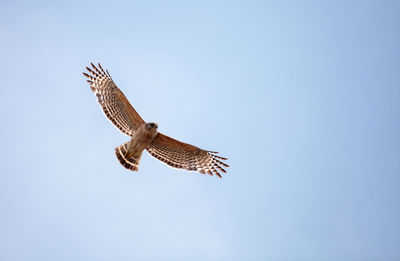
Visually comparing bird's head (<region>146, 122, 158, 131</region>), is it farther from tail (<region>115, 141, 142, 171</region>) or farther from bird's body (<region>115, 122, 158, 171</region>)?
tail (<region>115, 141, 142, 171</region>)

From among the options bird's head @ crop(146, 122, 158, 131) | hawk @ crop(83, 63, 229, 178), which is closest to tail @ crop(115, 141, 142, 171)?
hawk @ crop(83, 63, 229, 178)

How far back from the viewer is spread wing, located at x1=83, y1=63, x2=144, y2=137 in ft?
37.0

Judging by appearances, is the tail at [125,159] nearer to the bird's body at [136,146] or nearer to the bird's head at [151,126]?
the bird's body at [136,146]

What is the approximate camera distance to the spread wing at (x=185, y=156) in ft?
37.9

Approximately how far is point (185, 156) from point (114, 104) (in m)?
3.04

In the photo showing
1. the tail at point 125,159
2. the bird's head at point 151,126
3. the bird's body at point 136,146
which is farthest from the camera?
the tail at point 125,159

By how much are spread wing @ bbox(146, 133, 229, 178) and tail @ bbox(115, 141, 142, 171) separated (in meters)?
0.71

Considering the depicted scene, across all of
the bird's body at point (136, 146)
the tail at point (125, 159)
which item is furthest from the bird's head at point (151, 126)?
the tail at point (125, 159)

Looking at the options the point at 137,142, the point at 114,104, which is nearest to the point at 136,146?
the point at 137,142

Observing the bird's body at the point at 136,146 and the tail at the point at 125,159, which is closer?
the bird's body at the point at 136,146

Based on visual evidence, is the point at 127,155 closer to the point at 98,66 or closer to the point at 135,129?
the point at 135,129

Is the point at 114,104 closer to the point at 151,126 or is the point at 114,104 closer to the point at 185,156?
the point at 151,126

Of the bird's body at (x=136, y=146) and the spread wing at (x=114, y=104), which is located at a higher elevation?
the spread wing at (x=114, y=104)

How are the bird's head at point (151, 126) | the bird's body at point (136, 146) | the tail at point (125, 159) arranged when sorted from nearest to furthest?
the bird's head at point (151, 126) → the bird's body at point (136, 146) → the tail at point (125, 159)
